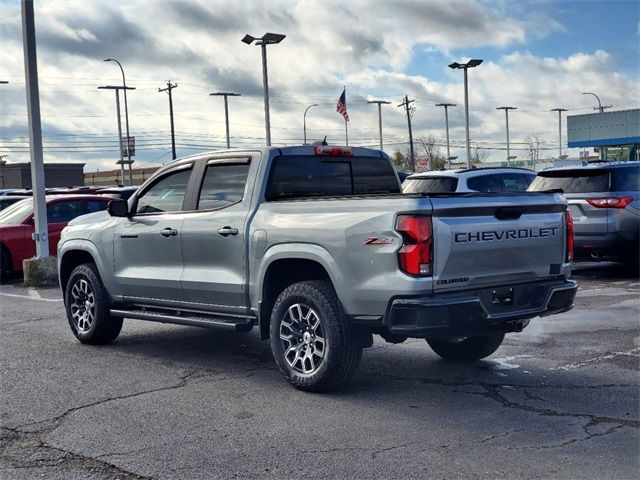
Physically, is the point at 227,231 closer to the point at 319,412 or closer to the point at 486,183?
the point at 319,412

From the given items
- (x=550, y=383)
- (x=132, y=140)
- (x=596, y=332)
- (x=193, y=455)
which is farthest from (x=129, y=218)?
(x=132, y=140)

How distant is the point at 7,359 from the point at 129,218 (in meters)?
1.73

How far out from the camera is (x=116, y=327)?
8.37m

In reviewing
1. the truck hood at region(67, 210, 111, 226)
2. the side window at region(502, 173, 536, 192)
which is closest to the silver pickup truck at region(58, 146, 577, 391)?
the truck hood at region(67, 210, 111, 226)

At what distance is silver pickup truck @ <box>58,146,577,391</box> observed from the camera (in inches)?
220

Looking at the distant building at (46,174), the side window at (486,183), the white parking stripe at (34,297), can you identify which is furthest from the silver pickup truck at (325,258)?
the distant building at (46,174)

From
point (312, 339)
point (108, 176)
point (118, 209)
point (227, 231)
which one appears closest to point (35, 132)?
point (118, 209)

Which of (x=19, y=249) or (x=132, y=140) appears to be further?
(x=132, y=140)

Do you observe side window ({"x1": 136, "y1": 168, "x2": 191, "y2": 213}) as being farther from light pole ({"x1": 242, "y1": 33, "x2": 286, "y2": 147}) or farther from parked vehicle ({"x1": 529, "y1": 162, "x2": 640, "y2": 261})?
light pole ({"x1": 242, "y1": 33, "x2": 286, "y2": 147})

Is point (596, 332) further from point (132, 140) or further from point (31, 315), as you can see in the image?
point (132, 140)

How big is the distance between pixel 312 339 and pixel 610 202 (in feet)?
25.8

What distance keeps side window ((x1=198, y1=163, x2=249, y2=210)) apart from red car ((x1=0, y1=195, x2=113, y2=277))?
870 cm

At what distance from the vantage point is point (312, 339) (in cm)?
620

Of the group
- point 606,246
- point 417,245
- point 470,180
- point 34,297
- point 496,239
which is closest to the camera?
point 417,245
